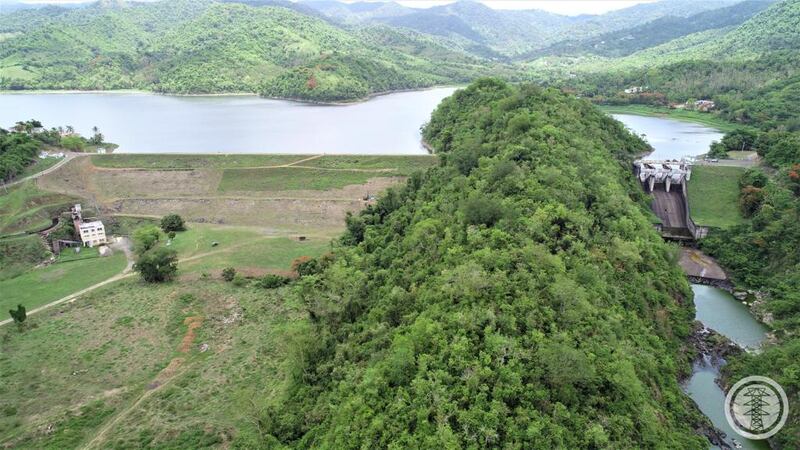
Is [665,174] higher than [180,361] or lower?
higher

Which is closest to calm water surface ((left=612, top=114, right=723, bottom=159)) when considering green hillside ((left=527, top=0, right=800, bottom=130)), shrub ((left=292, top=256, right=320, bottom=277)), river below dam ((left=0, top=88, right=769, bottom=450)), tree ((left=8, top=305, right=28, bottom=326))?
river below dam ((left=0, top=88, right=769, bottom=450))

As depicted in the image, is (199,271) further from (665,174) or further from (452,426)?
(665,174)

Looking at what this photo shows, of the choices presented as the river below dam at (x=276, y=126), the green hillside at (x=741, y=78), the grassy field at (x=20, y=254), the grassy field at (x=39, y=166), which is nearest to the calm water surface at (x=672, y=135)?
the river below dam at (x=276, y=126)

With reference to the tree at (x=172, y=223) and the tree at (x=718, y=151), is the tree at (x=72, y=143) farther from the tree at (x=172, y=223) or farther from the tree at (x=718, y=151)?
the tree at (x=718, y=151)

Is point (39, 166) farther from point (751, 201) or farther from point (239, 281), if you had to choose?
point (751, 201)

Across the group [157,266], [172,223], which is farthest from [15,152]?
[157,266]

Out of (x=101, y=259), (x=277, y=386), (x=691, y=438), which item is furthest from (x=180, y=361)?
(x=691, y=438)
